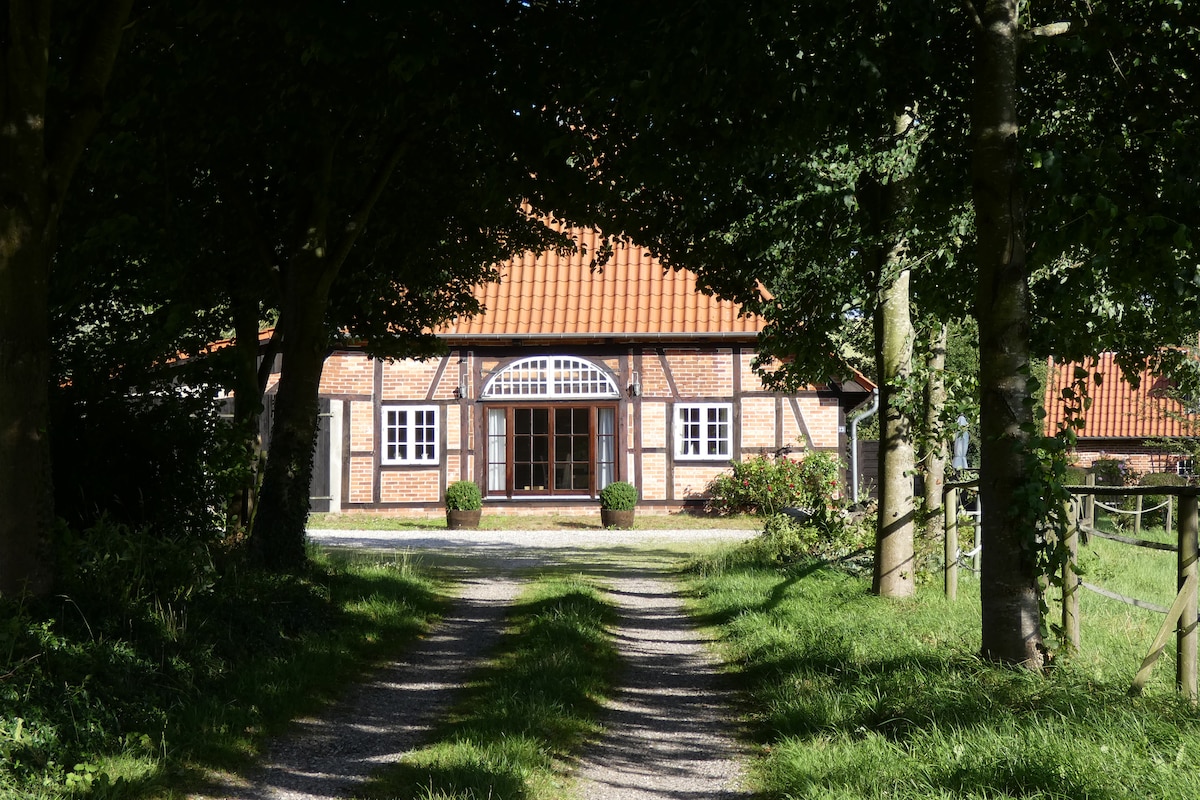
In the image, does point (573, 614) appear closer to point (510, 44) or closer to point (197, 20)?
point (510, 44)

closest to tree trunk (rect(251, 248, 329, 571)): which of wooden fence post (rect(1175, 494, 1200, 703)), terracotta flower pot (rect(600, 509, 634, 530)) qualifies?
wooden fence post (rect(1175, 494, 1200, 703))

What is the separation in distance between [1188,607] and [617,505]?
16504 millimetres

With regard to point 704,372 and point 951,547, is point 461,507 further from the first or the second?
point 951,547

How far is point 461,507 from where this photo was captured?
21.6 m

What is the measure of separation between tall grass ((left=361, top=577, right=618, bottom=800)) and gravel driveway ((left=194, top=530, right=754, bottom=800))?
12 cm

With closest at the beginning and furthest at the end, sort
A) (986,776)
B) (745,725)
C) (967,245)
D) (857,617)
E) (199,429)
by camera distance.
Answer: (986,776) < (745,725) < (967,245) < (857,617) < (199,429)

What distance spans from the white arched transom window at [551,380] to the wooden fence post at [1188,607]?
18.1 m

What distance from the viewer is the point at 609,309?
23562 mm

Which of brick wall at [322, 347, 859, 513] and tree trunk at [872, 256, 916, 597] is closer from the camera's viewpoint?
tree trunk at [872, 256, 916, 597]

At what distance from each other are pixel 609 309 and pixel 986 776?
1983cm

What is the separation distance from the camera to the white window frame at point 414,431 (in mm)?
23469

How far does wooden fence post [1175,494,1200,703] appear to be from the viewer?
16.9 feet

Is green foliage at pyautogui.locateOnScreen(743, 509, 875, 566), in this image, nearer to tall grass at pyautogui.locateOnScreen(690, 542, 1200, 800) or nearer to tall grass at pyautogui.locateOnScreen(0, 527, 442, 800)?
tall grass at pyautogui.locateOnScreen(690, 542, 1200, 800)

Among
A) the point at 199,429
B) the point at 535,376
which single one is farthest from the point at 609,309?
the point at 199,429
